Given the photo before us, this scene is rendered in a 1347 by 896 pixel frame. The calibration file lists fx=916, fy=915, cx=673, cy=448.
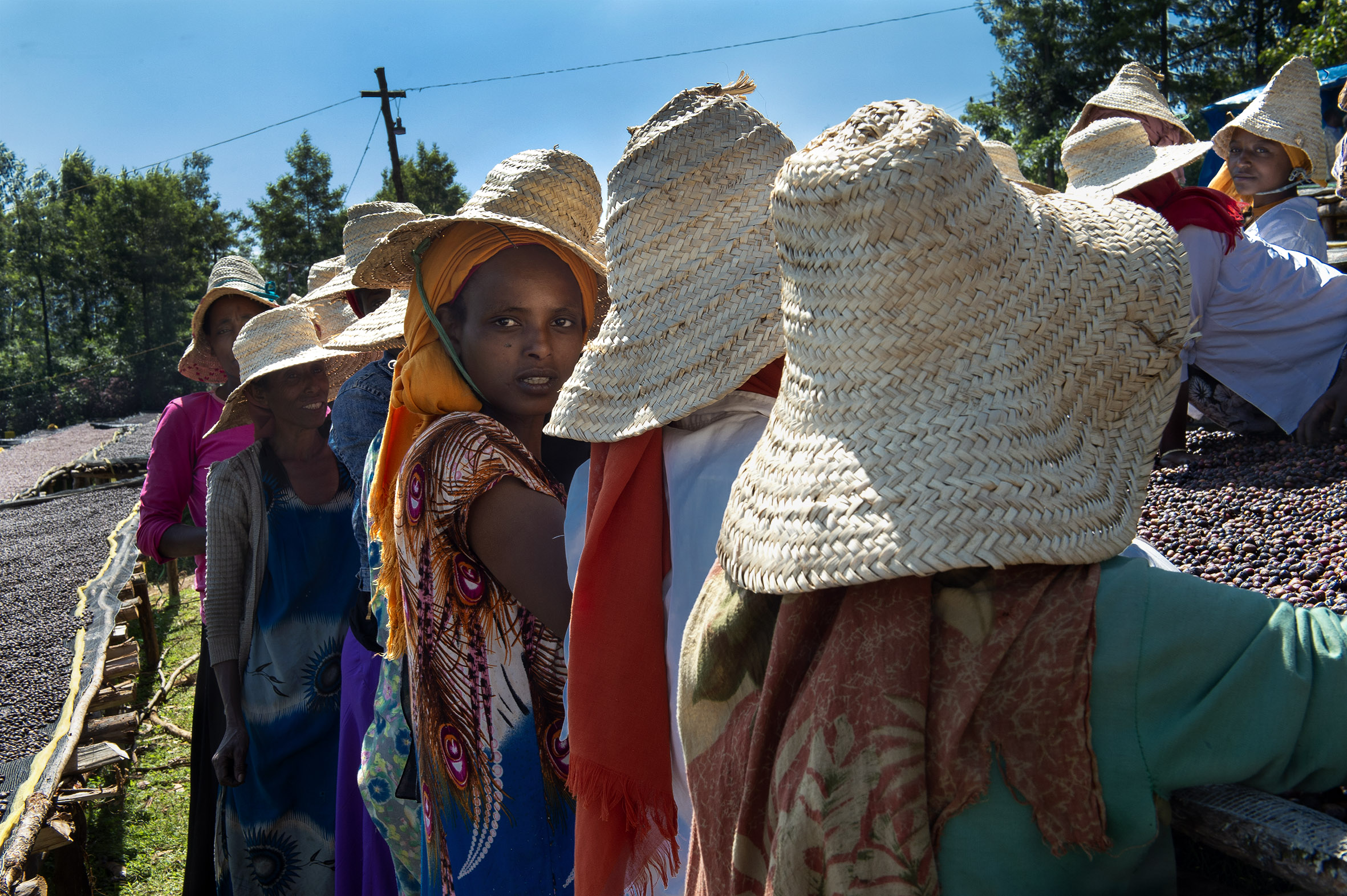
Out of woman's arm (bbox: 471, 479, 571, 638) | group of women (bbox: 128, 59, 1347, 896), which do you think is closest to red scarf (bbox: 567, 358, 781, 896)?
group of women (bbox: 128, 59, 1347, 896)

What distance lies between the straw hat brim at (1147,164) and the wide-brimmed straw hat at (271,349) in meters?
2.67

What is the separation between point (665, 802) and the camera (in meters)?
1.33

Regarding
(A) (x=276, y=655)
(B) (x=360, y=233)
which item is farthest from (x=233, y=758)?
(B) (x=360, y=233)

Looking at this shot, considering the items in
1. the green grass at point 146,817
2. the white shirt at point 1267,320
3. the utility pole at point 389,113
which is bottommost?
the green grass at point 146,817

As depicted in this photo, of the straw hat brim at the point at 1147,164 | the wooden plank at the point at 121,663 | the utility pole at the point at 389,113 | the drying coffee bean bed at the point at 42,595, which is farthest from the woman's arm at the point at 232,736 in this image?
the utility pole at the point at 389,113

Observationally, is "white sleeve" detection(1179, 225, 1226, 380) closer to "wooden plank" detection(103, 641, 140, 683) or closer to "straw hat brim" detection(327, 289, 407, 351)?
"straw hat brim" detection(327, 289, 407, 351)

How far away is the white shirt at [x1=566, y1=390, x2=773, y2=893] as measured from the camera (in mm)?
1259

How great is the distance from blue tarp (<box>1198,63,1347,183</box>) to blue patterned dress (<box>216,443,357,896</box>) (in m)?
9.32

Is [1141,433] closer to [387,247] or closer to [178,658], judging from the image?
[387,247]

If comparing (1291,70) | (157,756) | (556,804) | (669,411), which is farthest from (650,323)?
(157,756)

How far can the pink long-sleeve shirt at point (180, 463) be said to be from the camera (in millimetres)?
3754

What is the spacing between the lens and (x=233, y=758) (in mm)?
3049

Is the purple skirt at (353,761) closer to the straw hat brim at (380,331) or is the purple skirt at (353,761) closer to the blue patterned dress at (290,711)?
the blue patterned dress at (290,711)

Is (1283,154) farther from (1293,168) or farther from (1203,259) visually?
(1203,259)
